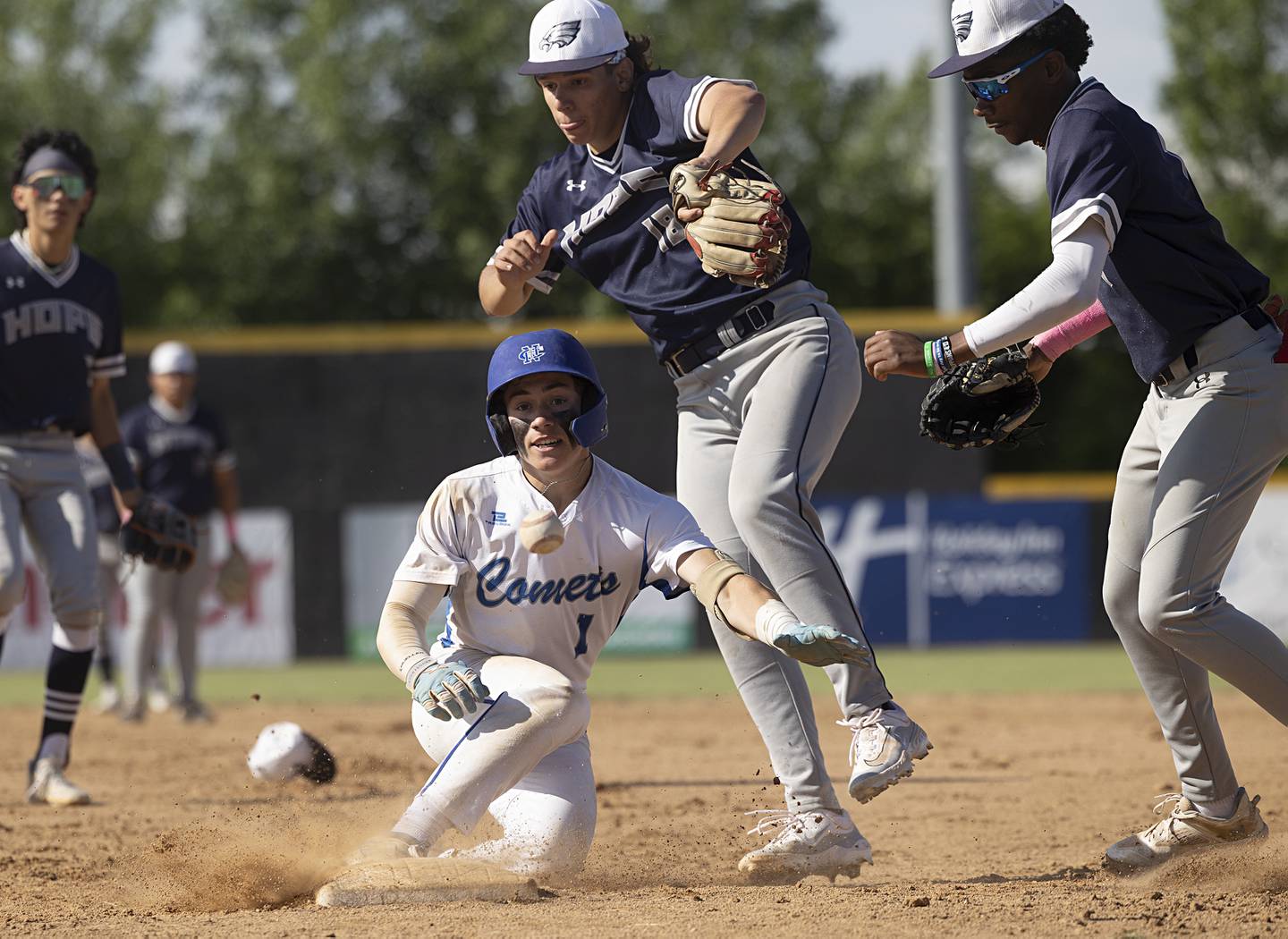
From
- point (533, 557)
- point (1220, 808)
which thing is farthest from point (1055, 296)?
point (1220, 808)

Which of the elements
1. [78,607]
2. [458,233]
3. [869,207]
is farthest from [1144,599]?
[869,207]

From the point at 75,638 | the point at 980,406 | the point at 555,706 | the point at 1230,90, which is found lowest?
the point at 75,638

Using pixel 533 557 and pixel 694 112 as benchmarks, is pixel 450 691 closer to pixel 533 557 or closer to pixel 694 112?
pixel 533 557

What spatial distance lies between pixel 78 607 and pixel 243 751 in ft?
7.41

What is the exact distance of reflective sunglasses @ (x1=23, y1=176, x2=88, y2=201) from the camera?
21.5 ft

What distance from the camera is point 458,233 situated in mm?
Result: 33062

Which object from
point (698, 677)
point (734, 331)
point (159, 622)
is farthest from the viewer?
point (698, 677)

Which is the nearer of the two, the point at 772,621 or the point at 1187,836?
the point at 772,621

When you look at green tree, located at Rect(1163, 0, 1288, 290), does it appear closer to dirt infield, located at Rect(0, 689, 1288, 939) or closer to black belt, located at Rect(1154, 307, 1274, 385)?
dirt infield, located at Rect(0, 689, 1288, 939)

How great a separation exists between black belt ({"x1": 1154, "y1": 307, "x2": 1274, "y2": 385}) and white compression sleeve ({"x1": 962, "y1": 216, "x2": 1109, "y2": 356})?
0.44 metres

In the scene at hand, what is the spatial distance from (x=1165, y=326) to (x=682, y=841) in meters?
2.41

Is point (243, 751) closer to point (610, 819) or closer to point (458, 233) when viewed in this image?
point (610, 819)

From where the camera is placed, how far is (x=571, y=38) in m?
4.66

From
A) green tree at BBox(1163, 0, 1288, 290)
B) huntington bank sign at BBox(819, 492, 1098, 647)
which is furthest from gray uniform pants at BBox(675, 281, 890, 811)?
green tree at BBox(1163, 0, 1288, 290)
